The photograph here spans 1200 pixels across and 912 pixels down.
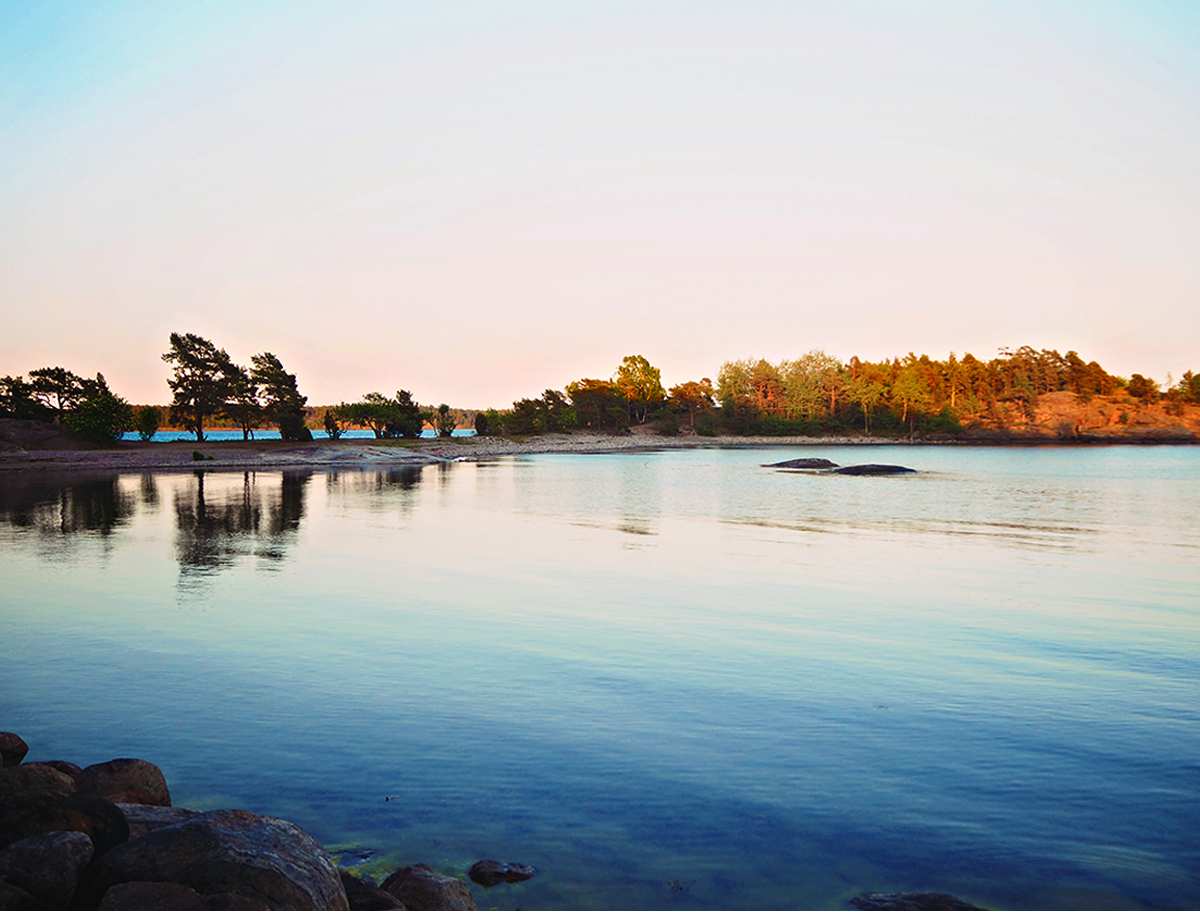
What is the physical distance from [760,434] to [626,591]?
12583 cm

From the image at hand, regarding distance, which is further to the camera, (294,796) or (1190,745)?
(1190,745)

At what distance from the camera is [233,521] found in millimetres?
24625

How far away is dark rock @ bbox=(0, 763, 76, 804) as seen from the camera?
4215 mm

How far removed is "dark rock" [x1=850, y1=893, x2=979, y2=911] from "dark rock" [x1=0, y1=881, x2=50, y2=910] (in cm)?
420

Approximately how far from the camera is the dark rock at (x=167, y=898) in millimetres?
3502

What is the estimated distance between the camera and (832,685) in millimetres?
8336

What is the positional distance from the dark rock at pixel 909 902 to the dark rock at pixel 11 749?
21.4 feet

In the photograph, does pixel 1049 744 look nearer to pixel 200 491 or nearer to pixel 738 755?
pixel 738 755

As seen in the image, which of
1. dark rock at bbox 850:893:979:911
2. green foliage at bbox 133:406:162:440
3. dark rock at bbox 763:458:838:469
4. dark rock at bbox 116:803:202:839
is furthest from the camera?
green foliage at bbox 133:406:162:440

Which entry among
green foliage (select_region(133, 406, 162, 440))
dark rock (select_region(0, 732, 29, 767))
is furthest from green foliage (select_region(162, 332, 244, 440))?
dark rock (select_region(0, 732, 29, 767))

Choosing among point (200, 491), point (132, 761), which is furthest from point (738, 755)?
point (200, 491)

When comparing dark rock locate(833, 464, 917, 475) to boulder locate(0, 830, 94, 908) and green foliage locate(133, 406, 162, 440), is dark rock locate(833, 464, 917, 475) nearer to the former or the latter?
boulder locate(0, 830, 94, 908)

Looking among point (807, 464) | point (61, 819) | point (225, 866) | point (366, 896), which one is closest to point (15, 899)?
point (61, 819)

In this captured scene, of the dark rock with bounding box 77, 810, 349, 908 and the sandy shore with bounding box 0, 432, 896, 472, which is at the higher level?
the sandy shore with bounding box 0, 432, 896, 472
